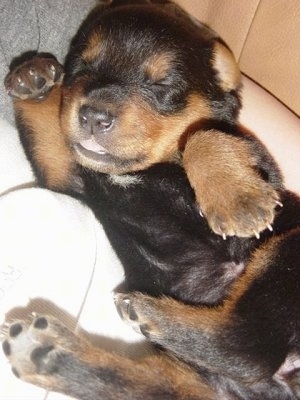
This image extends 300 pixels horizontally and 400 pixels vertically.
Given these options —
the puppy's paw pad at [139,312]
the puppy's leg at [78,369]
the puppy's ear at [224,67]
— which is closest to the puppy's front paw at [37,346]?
the puppy's leg at [78,369]

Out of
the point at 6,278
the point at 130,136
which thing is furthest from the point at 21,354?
the point at 130,136

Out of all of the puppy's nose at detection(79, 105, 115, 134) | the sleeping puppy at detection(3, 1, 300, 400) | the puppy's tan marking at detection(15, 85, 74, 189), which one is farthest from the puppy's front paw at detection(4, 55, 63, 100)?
the puppy's nose at detection(79, 105, 115, 134)

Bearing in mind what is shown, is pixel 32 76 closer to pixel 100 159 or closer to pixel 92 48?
pixel 92 48

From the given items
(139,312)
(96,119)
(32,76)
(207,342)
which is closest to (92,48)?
(32,76)

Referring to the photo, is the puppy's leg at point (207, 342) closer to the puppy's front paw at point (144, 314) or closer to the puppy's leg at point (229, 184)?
the puppy's front paw at point (144, 314)

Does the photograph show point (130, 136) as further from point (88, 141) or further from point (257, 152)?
point (257, 152)

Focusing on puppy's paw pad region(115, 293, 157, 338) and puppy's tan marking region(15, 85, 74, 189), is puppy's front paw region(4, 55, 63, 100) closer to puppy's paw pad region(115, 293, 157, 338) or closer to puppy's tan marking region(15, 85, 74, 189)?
puppy's tan marking region(15, 85, 74, 189)
